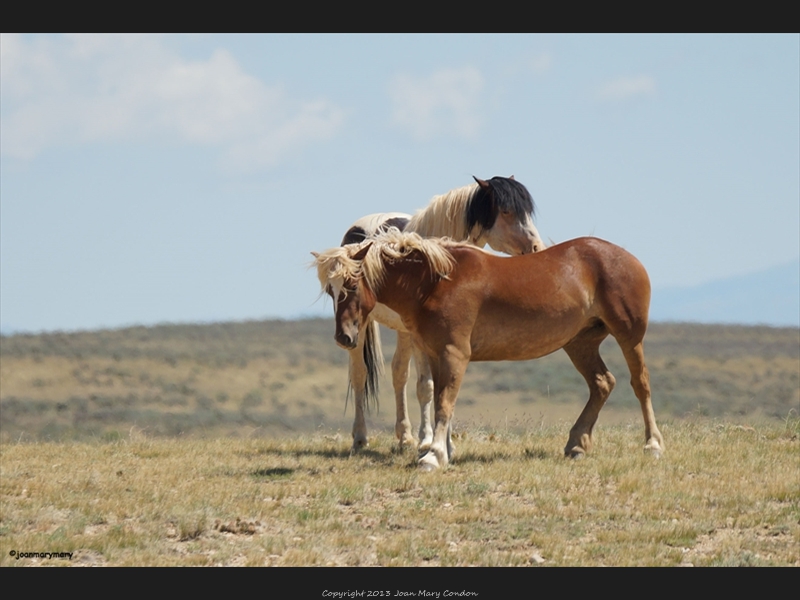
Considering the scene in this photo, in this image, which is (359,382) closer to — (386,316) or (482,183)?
(386,316)

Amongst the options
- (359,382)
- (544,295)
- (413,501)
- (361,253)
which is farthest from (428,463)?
(359,382)

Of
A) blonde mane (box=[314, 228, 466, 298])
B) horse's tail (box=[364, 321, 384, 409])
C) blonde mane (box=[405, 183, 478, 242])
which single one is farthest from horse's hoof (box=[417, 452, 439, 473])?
horse's tail (box=[364, 321, 384, 409])

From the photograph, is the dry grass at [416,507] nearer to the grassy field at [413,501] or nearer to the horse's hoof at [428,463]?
the grassy field at [413,501]

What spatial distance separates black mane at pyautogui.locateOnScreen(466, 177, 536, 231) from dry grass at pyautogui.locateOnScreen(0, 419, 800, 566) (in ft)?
7.66

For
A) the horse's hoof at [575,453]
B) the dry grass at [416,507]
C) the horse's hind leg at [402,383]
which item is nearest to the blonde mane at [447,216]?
the horse's hind leg at [402,383]

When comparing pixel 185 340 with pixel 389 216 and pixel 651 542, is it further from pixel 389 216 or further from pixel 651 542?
pixel 651 542

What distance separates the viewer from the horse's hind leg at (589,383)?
10188 millimetres

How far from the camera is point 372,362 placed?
1218 centimetres

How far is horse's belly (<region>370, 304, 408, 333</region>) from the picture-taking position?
421 inches

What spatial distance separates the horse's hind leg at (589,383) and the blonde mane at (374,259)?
5.46 ft

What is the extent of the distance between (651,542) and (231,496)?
3.37 m

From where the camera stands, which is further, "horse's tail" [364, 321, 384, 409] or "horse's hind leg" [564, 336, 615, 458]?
"horse's tail" [364, 321, 384, 409]

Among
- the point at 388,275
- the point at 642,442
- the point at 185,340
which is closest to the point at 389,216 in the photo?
the point at 388,275

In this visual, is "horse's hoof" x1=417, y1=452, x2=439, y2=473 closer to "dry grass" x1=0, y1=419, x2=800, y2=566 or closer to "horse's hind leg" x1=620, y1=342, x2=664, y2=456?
"dry grass" x1=0, y1=419, x2=800, y2=566
